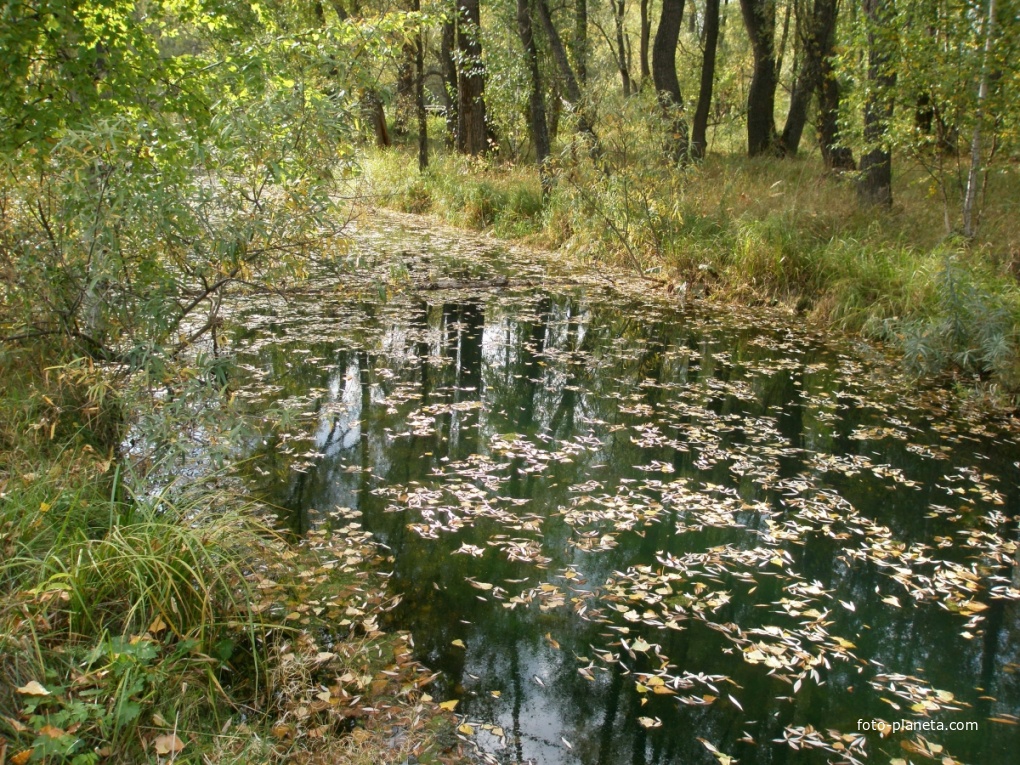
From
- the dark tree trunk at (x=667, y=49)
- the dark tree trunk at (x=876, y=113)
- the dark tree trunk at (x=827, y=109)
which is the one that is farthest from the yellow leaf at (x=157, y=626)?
the dark tree trunk at (x=827, y=109)

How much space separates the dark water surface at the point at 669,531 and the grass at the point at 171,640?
0.29 m

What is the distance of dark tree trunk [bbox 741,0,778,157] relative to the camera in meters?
15.7

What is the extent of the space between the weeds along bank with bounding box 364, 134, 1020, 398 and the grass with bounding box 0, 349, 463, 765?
3.79 meters

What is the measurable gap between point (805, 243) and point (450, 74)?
1326 cm

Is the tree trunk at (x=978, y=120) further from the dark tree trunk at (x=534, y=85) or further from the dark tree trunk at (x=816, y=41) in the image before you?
the dark tree trunk at (x=534, y=85)

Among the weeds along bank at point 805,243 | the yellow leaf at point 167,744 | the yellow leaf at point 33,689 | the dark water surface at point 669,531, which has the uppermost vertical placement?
the weeds along bank at point 805,243

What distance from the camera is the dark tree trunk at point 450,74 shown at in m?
19.1

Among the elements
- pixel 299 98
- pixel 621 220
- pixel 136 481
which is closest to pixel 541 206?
pixel 621 220

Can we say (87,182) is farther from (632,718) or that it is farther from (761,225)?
(761,225)

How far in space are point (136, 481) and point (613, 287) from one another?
8.50 metres

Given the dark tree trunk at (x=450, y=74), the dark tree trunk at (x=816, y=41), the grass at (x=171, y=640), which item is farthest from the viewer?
the dark tree trunk at (x=450, y=74)

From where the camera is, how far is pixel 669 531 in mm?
4508

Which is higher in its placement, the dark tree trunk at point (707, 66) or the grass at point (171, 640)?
the dark tree trunk at point (707, 66)

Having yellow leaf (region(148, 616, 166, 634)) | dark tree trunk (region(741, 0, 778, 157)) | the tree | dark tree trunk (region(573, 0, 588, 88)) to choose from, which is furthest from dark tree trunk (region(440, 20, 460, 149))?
yellow leaf (region(148, 616, 166, 634))
